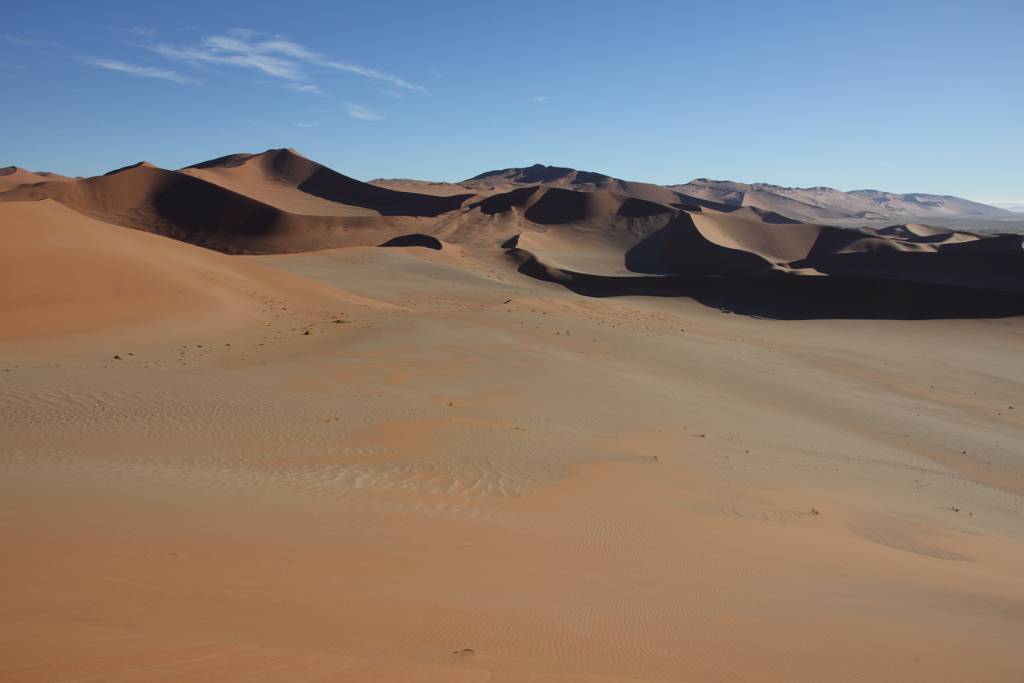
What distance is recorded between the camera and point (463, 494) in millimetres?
6785

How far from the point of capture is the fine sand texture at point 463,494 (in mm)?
3535

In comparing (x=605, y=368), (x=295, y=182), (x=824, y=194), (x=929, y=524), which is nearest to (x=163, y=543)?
(x=929, y=524)

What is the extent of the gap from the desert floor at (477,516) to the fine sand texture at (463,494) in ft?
0.10

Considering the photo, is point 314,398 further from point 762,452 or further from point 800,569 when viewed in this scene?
point 800,569

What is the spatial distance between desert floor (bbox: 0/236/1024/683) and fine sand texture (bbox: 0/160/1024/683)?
0.03 metres

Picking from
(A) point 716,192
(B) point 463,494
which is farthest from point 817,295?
(A) point 716,192

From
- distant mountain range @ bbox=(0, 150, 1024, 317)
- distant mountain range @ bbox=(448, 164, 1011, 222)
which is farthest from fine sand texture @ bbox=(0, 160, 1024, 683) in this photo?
distant mountain range @ bbox=(448, 164, 1011, 222)

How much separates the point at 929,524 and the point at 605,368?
25.3 feet

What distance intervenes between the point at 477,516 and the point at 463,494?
2.32 feet

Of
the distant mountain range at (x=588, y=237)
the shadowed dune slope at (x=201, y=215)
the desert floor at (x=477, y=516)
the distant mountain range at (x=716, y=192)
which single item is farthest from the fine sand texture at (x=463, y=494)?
the distant mountain range at (x=716, y=192)

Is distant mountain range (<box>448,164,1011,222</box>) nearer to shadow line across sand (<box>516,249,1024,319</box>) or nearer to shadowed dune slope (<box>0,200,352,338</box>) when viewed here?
shadow line across sand (<box>516,249,1024,319</box>)

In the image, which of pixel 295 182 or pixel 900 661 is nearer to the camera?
pixel 900 661

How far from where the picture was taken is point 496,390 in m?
12.0

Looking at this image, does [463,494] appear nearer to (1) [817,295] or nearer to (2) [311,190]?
(1) [817,295]
